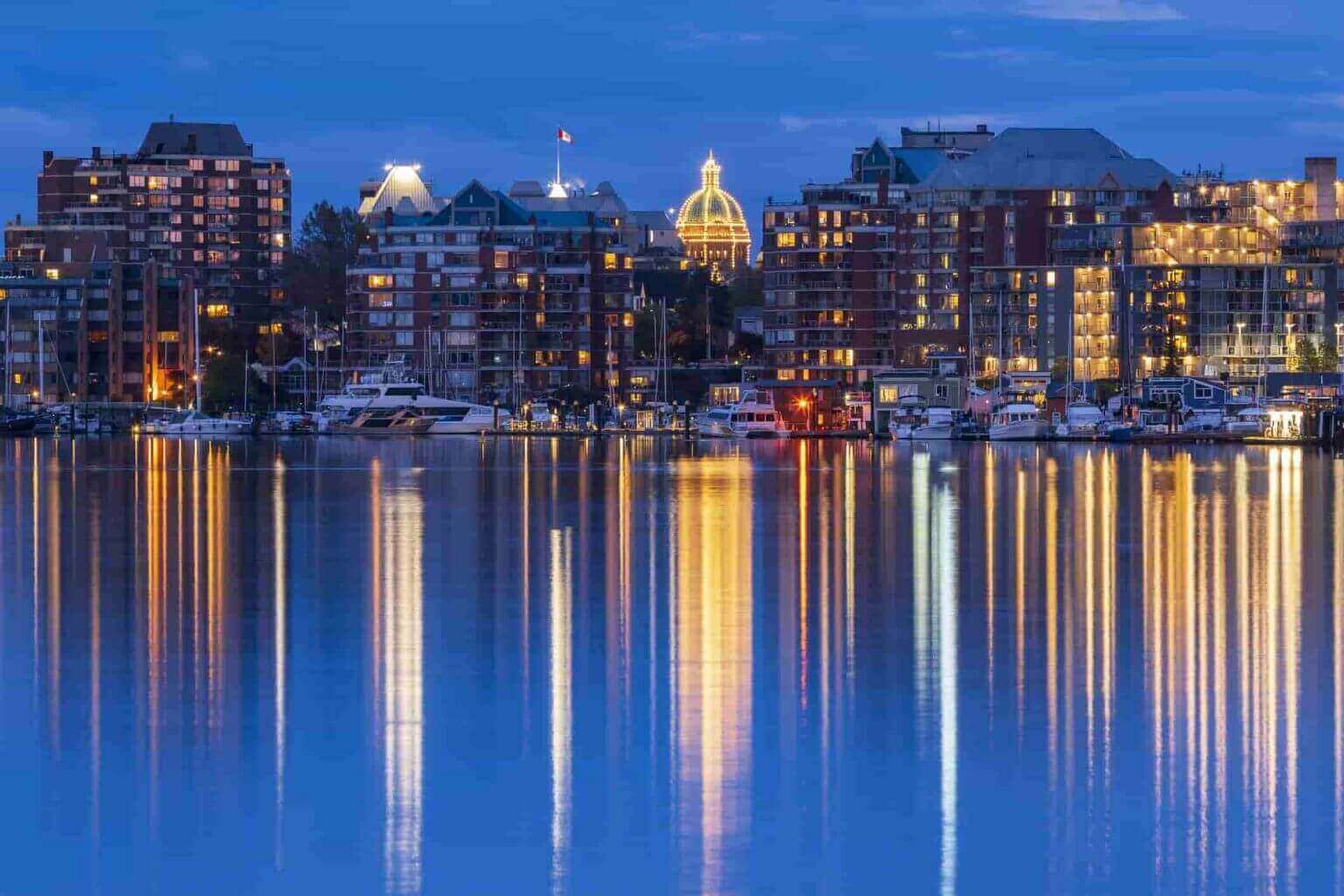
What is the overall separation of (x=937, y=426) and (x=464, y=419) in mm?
31706

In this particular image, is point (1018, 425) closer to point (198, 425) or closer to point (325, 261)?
point (198, 425)

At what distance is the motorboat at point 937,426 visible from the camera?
133875mm

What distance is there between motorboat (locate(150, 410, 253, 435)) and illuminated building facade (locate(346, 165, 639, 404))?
46.9 feet

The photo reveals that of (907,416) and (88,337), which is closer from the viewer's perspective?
(907,416)

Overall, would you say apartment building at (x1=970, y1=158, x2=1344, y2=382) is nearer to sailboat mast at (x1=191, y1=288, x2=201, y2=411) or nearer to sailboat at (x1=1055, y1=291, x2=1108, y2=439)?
sailboat at (x1=1055, y1=291, x2=1108, y2=439)

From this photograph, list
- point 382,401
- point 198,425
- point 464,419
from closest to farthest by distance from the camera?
point 198,425, point 464,419, point 382,401

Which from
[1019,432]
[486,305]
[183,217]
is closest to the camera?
[1019,432]

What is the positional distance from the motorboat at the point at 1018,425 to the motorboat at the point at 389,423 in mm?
37314

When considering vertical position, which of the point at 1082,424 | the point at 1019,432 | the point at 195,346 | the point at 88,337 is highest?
the point at 88,337

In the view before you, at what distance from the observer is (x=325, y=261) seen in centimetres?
18862

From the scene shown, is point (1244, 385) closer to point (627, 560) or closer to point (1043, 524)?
point (1043, 524)

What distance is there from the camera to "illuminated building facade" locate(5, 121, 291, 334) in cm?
18450

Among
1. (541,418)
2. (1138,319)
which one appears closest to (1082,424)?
(1138,319)

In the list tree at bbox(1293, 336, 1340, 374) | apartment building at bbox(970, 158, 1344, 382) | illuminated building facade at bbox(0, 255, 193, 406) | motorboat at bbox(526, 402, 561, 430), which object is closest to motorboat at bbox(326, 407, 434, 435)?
motorboat at bbox(526, 402, 561, 430)
